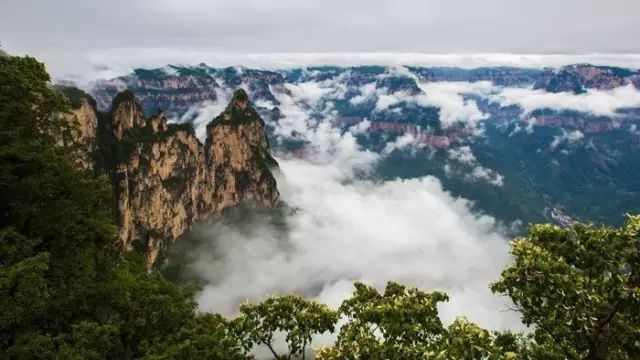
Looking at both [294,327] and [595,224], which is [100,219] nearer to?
[294,327]

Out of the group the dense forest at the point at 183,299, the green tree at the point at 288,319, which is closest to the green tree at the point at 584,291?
the dense forest at the point at 183,299

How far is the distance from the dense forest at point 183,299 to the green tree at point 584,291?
0.16ft

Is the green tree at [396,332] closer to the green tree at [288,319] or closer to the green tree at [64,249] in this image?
the green tree at [288,319]

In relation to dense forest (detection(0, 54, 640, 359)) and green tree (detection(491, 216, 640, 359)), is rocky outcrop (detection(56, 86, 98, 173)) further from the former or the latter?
green tree (detection(491, 216, 640, 359))

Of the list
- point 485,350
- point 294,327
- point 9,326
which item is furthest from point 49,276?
point 485,350

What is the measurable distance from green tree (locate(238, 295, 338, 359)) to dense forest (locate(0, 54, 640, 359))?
0.21 feet

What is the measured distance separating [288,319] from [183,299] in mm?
13891

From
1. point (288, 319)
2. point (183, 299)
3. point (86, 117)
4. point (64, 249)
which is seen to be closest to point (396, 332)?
point (288, 319)

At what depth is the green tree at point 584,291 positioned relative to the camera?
20.3m

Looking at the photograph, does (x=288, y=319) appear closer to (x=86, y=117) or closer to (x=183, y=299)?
(x=183, y=299)

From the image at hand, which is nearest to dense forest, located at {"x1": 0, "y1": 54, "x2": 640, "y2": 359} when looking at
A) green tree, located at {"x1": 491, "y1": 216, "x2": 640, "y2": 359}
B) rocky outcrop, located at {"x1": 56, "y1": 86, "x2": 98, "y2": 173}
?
green tree, located at {"x1": 491, "y1": 216, "x2": 640, "y2": 359}

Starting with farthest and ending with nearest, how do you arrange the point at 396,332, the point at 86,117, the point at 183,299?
the point at 86,117, the point at 183,299, the point at 396,332

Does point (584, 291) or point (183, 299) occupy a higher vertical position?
point (584, 291)

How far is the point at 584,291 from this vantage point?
20.1 metres
